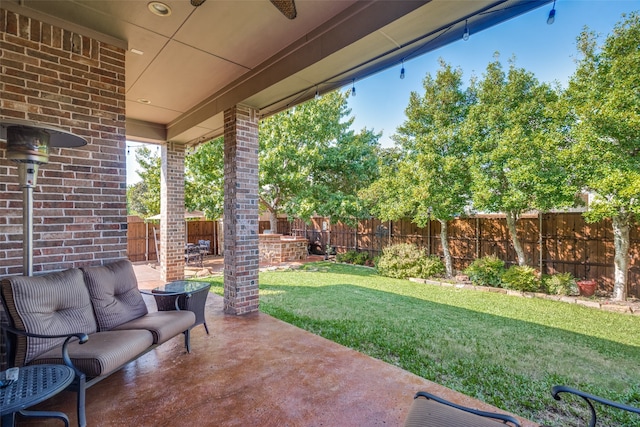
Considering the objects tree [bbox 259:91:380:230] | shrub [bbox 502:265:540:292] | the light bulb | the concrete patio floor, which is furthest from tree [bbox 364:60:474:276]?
the concrete patio floor

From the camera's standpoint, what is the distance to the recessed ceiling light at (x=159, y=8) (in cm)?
277

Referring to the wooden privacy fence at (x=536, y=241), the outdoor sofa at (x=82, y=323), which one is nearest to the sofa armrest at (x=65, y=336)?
the outdoor sofa at (x=82, y=323)

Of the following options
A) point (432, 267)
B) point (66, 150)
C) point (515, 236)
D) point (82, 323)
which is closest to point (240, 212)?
point (66, 150)

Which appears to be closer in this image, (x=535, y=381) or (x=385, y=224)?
(x=535, y=381)

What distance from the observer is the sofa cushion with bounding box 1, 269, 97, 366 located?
2191mm

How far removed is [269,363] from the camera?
2.96 m

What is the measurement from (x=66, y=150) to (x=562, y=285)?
8.51 m

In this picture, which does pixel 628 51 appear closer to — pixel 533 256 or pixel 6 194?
pixel 533 256

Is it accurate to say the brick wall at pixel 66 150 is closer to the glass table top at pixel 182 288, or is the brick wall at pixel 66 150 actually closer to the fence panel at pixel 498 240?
the glass table top at pixel 182 288

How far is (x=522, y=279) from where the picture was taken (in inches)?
259

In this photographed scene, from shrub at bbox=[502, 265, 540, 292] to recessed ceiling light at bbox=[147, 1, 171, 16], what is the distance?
7.63 meters

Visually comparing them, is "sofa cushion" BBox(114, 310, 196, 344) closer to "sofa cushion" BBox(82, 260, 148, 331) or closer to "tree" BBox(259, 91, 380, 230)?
"sofa cushion" BBox(82, 260, 148, 331)

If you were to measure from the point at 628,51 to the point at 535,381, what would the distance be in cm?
607

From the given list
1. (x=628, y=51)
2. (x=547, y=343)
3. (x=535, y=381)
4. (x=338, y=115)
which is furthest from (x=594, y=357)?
(x=338, y=115)
